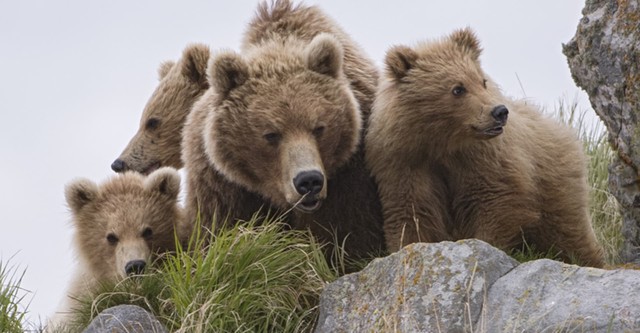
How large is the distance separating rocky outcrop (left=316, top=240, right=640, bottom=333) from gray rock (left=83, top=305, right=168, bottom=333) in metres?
0.95

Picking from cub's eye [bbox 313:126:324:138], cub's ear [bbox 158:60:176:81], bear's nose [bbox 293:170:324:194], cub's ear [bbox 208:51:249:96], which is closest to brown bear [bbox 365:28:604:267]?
cub's eye [bbox 313:126:324:138]

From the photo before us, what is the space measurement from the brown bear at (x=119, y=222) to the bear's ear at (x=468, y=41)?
86.3 inches

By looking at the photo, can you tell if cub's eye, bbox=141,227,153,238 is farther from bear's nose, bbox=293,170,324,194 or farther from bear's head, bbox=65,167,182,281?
bear's nose, bbox=293,170,324,194

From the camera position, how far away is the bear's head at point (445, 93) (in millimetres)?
6762

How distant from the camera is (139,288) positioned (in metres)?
6.81

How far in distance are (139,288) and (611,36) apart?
10.4 feet

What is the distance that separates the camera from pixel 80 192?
8.12 m

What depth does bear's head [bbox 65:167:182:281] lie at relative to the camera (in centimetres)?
771

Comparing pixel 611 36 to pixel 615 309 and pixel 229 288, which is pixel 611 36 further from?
pixel 229 288

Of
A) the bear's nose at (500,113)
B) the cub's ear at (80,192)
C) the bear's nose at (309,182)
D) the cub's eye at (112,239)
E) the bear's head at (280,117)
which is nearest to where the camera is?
the bear's nose at (309,182)

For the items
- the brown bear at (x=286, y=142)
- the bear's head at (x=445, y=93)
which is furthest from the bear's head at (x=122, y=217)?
the bear's head at (x=445, y=93)

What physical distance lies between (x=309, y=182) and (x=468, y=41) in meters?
1.58

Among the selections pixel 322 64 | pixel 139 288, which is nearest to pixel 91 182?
pixel 139 288

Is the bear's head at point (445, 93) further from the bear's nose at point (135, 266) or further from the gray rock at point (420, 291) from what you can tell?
the bear's nose at point (135, 266)
